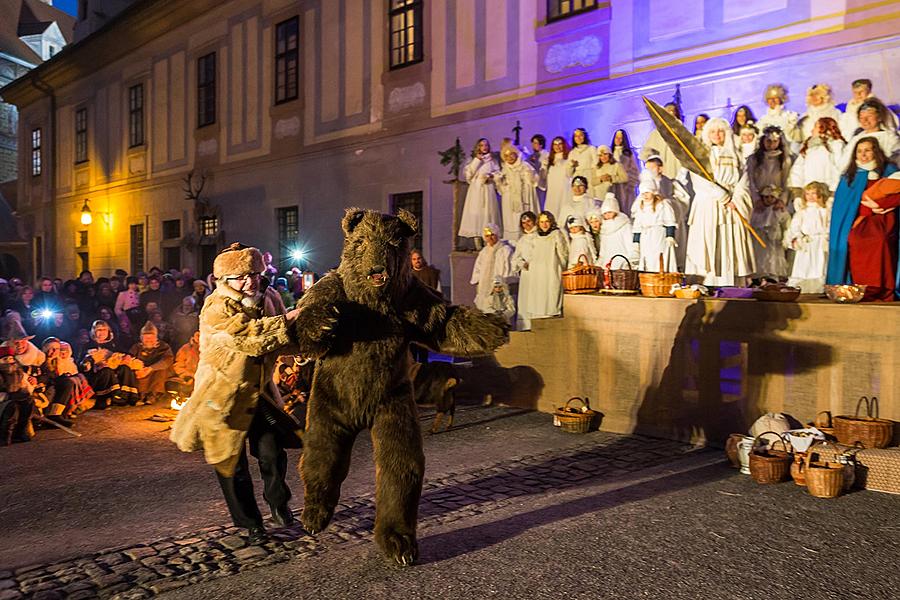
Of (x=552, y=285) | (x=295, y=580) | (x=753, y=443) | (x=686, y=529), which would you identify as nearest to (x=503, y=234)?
(x=552, y=285)

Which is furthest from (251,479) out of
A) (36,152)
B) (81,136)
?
(36,152)

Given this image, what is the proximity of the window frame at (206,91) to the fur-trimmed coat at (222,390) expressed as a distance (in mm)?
18807

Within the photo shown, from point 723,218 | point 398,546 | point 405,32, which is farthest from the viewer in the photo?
point 405,32

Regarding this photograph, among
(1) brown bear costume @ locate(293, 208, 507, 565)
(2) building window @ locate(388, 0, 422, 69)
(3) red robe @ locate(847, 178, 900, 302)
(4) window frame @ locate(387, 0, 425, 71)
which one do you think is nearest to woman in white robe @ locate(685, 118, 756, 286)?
(3) red robe @ locate(847, 178, 900, 302)

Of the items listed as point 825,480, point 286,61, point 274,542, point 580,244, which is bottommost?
point 274,542

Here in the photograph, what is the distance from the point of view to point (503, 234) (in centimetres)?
1310

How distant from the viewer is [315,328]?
13.8 ft

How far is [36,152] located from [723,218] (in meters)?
30.8

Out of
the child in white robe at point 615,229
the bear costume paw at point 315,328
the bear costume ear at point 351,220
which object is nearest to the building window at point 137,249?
the child in white robe at point 615,229

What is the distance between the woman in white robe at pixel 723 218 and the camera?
9617 mm

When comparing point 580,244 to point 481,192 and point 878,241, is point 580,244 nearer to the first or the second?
point 481,192

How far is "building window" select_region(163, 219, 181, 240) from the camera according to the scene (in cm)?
2348

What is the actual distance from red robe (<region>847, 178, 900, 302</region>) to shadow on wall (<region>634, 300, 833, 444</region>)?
145 centimetres

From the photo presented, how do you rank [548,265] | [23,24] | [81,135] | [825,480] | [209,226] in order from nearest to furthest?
1. [825,480]
2. [548,265]
3. [209,226]
4. [81,135]
5. [23,24]
